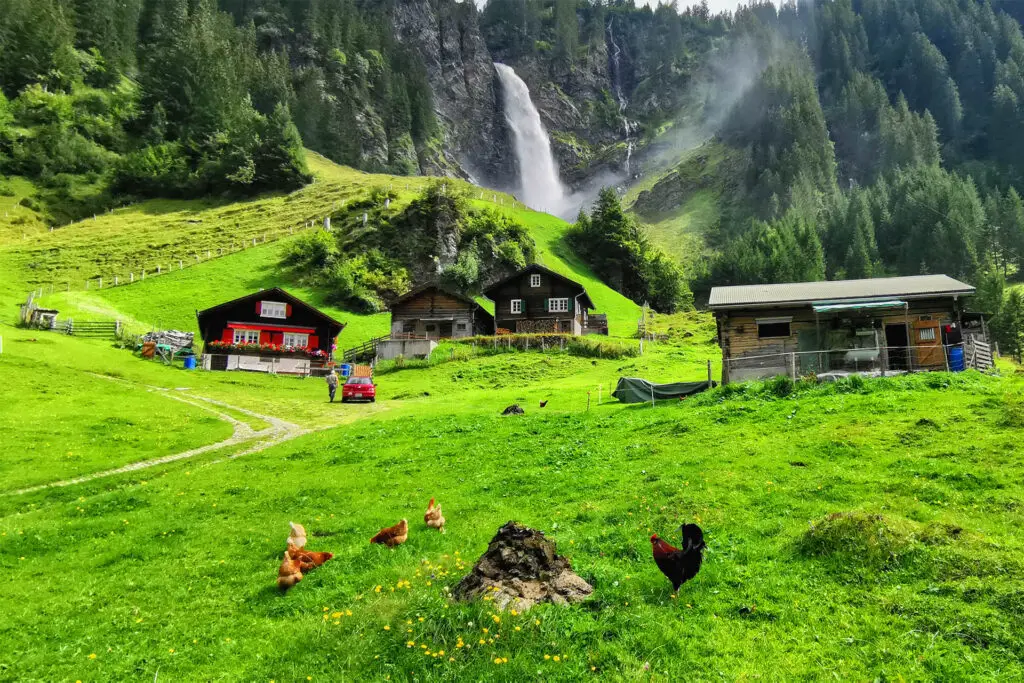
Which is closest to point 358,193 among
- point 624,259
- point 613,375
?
point 624,259

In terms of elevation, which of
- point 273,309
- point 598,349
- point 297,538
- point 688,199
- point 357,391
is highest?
point 688,199

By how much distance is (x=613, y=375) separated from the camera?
147ft

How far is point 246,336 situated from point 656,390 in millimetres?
41201

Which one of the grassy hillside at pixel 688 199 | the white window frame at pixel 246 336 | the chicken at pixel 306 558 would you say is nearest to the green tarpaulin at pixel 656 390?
the chicken at pixel 306 558

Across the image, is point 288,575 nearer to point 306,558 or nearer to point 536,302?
point 306,558

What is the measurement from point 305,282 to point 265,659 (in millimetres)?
76573

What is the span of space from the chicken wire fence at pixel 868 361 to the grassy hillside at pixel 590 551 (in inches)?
352

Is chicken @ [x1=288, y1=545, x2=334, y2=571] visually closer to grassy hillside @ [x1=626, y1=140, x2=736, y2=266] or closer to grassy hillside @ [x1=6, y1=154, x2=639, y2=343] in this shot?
grassy hillside @ [x1=6, y1=154, x2=639, y2=343]

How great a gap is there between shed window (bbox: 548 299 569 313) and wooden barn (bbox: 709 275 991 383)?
32.8 metres

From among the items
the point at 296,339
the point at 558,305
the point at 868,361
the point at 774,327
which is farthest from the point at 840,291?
the point at 296,339

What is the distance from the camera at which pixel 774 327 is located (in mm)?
33312

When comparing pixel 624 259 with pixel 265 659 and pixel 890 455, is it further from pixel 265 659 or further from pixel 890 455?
pixel 265 659

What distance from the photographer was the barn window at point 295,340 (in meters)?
55.1

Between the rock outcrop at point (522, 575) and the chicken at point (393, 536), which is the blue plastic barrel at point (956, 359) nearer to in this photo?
the rock outcrop at point (522, 575)
